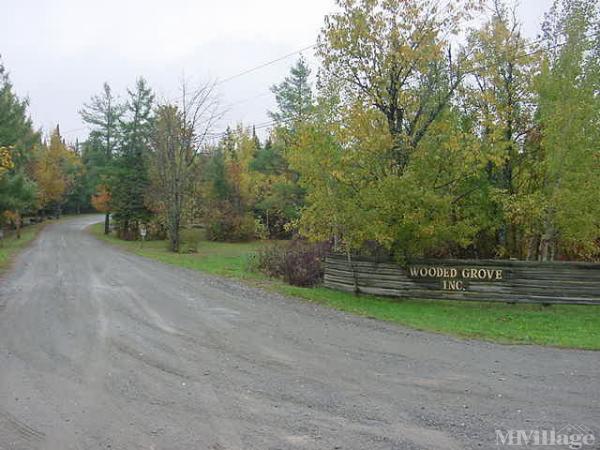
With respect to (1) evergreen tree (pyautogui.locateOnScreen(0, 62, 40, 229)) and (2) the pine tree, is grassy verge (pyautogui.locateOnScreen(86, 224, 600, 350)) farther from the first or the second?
(2) the pine tree

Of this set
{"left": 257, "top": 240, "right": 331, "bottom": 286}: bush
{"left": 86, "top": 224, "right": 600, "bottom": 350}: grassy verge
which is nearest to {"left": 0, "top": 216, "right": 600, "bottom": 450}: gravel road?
{"left": 86, "top": 224, "right": 600, "bottom": 350}: grassy verge

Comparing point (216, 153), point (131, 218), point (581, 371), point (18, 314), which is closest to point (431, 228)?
point (581, 371)

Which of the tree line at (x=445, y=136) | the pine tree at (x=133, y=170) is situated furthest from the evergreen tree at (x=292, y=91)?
the tree line at (x=445, y=136)

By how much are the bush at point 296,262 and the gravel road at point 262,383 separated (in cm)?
721

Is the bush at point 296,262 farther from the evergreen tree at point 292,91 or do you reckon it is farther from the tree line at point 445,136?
the evergreen tree at point 292,91

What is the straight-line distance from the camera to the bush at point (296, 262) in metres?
19.1

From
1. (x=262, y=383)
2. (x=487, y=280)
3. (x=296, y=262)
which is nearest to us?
(x=262, y=383)

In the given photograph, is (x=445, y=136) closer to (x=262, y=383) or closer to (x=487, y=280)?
(x=487, y=280)

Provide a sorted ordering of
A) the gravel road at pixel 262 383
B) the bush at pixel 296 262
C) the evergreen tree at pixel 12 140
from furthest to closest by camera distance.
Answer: the evergreen tree at pixel 12 140 → the bush at pixel 296 262 → the gravel road at pixel 262 383

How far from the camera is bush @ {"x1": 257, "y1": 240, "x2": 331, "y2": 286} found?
1906 cm

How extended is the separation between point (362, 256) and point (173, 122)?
2316cm

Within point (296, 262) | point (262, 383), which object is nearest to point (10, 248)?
point (296, 262)

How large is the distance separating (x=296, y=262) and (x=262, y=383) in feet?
44.2

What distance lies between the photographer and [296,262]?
785 inches
